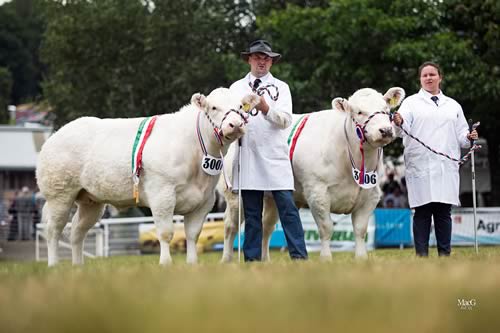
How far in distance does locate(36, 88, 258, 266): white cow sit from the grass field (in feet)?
14.4

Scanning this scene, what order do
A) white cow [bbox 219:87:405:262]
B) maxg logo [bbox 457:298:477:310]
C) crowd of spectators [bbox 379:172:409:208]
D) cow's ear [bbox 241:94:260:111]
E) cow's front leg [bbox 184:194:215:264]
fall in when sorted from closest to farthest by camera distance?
maxg logo [bbox 457:298:477:310] < cow's ear [bbox 241:94:260:111] < cow's front leg [bbox 184:194:215:264] < white cow [bbox 219:87:405:262] < crowd of spectators [bbox 379:172:409:208]

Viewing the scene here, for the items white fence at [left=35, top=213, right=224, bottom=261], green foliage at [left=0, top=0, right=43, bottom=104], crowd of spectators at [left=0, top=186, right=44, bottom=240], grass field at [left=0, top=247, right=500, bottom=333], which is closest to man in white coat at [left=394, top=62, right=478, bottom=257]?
grass field at [left=0, top=247, right=500, bottom=333]

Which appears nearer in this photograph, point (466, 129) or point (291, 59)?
point (466, 129)

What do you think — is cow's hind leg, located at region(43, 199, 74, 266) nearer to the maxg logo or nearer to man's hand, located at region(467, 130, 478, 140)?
man's hand, located at region(467, 130, 478, 140)

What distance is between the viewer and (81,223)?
38.7 feet

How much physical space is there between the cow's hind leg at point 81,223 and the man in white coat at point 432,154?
4020mm

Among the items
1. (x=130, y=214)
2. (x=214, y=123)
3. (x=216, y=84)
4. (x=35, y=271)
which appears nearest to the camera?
(x=35, y=271)

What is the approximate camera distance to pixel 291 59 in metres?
29.2

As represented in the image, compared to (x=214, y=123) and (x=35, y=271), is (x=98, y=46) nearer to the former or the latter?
(x=214, y=123)

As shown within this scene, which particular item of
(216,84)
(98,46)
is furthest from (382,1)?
(98,46)

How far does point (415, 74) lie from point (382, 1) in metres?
2.54

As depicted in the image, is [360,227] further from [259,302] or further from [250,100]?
[259,302]

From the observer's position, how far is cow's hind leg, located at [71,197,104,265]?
1173 cm

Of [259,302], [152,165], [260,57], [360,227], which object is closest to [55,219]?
[152,165]
